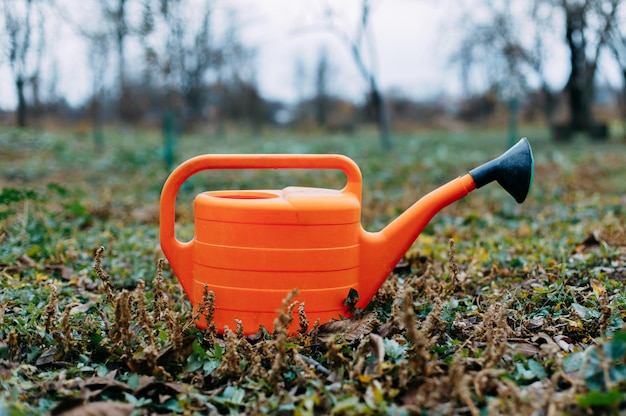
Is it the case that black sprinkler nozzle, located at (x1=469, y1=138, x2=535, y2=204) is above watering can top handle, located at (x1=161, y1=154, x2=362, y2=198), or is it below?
below

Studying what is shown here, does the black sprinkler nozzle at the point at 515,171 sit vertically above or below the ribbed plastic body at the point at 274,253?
above

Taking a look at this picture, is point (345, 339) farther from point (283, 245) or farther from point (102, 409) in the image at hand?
point (102, 409)

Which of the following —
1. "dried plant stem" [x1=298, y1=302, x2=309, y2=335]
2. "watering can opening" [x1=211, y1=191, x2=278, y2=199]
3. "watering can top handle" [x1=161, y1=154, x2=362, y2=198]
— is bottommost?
"dried plant stem" [x1=298, y1=302, x2=309, y2=335]

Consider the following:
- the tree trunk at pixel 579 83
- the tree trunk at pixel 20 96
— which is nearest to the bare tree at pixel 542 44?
the tree trunk at pixel 579 83

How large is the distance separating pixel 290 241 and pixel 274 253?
66mm

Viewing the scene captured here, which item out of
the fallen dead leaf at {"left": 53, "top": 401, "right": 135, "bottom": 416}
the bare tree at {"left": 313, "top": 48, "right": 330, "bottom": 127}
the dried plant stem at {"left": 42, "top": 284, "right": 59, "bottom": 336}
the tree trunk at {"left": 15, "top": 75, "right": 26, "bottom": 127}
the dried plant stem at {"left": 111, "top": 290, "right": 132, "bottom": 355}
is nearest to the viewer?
the fallen dead leaf at {"left": 53, "top": 401, "right": 135, "bottom": 416}

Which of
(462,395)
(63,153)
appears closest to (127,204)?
(462,395)

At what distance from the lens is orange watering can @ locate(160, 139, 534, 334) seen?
79.6 inches

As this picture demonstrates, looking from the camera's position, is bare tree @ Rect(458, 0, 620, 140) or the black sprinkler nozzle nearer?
the black sprinkler nozzle

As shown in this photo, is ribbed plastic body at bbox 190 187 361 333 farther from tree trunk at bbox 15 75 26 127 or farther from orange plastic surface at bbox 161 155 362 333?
tree trunk at bbox 15 75 26 127

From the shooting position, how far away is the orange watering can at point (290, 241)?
2021 mm

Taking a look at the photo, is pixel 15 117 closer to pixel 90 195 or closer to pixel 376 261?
pixel 90 195

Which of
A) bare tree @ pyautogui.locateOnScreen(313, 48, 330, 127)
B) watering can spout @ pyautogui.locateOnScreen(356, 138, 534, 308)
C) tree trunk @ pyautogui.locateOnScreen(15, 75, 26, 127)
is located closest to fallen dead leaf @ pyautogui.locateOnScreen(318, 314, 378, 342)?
watering can spout @ pyautogui.locateOnScreen(356, 138, 534, 308)

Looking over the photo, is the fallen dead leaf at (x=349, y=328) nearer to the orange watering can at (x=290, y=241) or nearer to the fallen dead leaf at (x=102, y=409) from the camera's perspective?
the orange watering can at (x=290, y=241)
